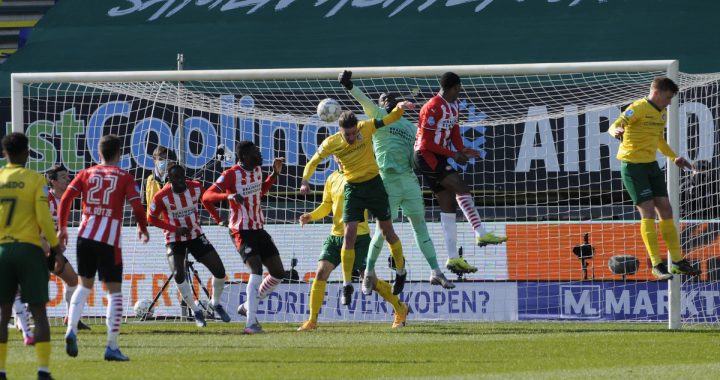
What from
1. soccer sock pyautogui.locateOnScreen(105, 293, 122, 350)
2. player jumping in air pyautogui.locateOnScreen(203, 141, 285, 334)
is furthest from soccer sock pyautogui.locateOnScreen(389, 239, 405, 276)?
soccer sock pyautogui.locateOnScreen(105, 293, 122, 350)

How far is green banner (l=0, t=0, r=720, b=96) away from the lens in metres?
25.1

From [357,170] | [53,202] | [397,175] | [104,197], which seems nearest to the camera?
[104,197]

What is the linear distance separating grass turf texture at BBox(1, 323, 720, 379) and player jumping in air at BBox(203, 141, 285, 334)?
1.99 ft

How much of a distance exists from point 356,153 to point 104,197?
3526mm

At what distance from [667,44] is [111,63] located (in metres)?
11.8

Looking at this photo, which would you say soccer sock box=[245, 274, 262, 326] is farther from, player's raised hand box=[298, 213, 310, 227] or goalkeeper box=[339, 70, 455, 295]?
goalkeeper box=[339, 70, 455, 295]

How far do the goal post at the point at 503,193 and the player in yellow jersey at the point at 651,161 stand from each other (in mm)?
866

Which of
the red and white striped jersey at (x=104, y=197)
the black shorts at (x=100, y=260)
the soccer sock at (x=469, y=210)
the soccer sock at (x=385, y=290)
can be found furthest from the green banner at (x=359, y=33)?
the black shorts at (x=100, y=260)

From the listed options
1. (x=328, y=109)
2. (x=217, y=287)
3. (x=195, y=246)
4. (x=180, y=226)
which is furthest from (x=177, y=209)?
(x=328, y=109)

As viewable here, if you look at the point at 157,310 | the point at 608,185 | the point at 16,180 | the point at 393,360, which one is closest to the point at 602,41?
the point at 608,185

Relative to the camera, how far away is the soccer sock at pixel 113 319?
1071 cm

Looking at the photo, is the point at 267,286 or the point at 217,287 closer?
the point at 267,286

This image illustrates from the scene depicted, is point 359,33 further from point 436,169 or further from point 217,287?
point 436,169

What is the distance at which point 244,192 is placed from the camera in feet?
47.9
